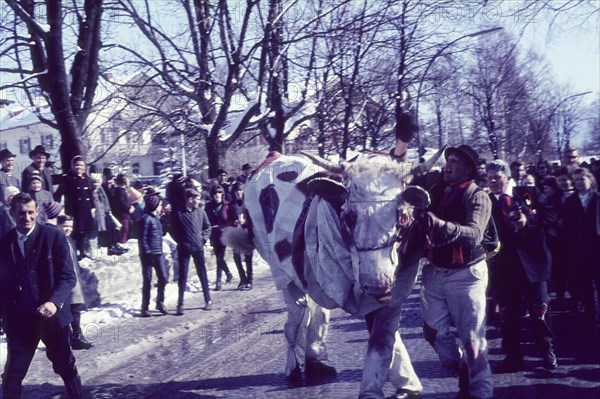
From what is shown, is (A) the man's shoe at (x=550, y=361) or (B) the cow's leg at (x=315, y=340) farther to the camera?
(B) the cow's leg at (x=315, y=340)

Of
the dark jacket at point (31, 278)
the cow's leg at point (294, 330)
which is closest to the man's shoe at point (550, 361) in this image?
the cow's leg at point (294, 330)

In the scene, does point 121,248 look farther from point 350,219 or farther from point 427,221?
point 427,221

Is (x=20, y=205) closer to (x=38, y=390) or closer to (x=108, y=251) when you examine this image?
(x=38, y=390)

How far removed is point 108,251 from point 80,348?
4183 mm

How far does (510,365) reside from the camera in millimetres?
6805

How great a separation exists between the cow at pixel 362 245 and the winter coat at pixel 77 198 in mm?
5496

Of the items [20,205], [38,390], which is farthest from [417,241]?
[38,390]

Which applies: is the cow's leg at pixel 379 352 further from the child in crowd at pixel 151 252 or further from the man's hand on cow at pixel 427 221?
the child in crowd at pixel 151 252

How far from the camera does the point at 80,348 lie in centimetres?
823

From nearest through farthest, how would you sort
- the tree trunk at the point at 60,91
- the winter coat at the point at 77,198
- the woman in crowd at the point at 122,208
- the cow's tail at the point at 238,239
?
the cow's tail at the point at 238,239, the winter coat at the point at 77,198, the tree trunk at the point at 60,91, the woman in crowd at the point at 122,208

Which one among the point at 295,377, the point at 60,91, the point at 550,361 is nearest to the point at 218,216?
the point at 60,91

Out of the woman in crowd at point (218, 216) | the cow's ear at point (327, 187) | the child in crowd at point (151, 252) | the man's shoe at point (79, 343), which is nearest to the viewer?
the cow's ear at point (327, 187)

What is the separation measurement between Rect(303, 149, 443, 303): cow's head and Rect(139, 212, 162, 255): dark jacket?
566cm

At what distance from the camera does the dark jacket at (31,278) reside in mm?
5707
